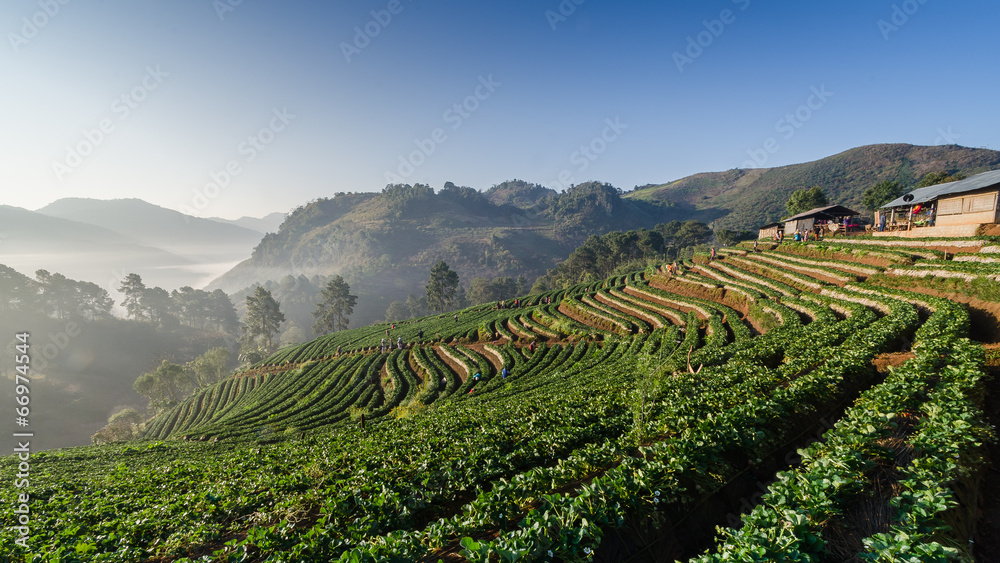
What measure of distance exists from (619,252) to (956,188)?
8407 centimetres

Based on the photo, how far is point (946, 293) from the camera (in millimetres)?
21906

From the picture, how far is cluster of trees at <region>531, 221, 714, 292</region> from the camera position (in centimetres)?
11094

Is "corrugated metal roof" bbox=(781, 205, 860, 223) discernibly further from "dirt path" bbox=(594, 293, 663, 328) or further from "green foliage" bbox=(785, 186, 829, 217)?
"green foliage" bbox=(785, 186, 829, 217)

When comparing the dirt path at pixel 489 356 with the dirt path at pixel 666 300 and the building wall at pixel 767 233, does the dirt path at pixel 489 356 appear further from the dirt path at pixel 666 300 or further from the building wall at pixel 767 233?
the building wall at pixel 767 233

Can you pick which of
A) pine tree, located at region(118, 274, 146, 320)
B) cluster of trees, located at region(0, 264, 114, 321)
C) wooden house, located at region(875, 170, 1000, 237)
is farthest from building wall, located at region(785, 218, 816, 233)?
pine tree, located at region(118, 274, 146, 320)

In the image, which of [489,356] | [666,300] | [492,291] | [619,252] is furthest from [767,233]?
[492,291]

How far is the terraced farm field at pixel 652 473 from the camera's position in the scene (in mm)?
5082

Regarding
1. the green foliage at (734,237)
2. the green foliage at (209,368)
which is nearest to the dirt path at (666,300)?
the green foliage at (734,237)

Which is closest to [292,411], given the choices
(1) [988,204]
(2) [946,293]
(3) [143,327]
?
(2) [946,293]

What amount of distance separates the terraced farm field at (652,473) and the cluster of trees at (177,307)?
141 metres

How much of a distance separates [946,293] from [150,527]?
127 ft

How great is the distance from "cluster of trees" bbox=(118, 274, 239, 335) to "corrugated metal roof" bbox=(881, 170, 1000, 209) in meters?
184

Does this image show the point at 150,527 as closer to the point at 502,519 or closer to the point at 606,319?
the point at 502,519

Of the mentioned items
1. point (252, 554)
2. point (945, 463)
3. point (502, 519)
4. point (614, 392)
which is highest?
point (945, 463)
